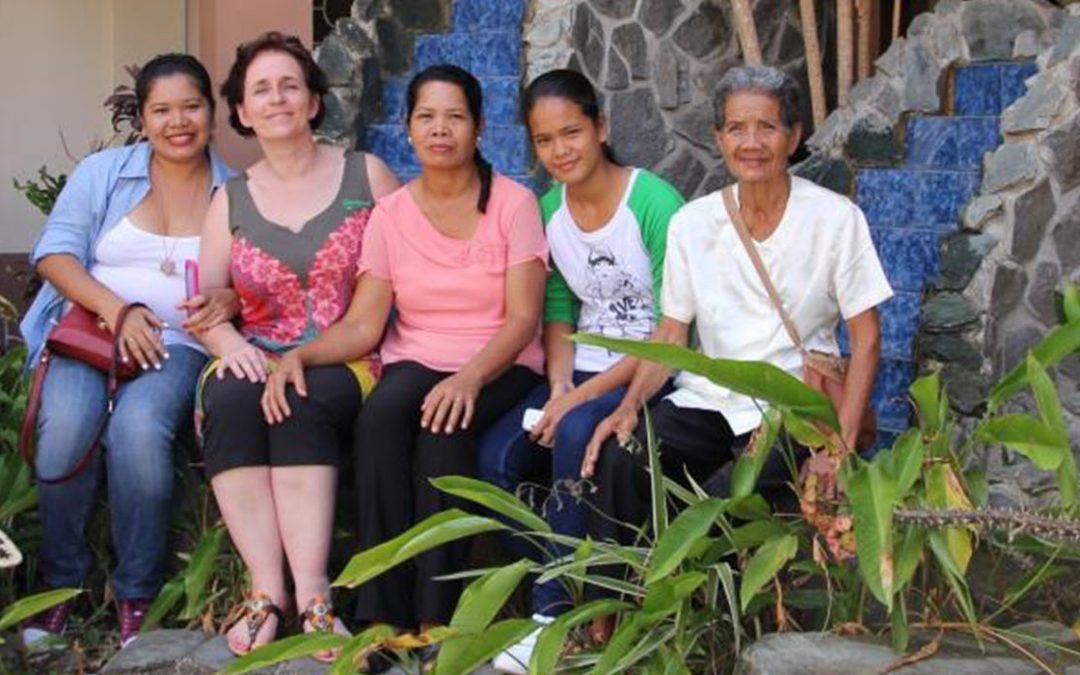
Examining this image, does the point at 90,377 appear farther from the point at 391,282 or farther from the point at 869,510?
the point at 869,510

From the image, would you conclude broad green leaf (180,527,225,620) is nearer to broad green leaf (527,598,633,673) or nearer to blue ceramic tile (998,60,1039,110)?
broad green leaf (527,598,633,673)

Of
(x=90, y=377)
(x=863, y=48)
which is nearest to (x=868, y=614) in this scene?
(x=90, y=377)

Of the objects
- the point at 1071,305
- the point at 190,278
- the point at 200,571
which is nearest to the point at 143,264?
the point at 190,278

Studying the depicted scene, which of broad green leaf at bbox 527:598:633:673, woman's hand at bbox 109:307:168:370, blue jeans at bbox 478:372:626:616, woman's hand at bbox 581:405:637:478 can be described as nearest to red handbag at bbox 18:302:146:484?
woman's hand at bbox 109:307:168:370

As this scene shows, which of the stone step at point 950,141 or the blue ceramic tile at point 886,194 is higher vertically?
the stone step at point 950,141

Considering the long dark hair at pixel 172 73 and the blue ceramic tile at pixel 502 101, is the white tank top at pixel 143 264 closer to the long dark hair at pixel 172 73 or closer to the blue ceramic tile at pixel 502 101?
the long dark hair at pixel 172 73

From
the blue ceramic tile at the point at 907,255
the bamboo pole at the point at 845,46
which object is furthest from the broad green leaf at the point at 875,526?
the bamboo pole at the point at 845,46

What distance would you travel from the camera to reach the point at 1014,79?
6.66 m

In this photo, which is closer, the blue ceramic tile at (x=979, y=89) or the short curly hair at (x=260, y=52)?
the short curly hair at (x=260, y=52)

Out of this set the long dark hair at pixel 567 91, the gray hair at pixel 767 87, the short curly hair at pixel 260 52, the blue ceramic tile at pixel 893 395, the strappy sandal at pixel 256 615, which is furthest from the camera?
the blue ceramic tile at pixel 893 395

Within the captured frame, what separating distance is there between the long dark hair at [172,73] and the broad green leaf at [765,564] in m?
2.24

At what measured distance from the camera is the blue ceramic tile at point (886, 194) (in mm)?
6797

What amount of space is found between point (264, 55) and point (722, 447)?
167 centimetres

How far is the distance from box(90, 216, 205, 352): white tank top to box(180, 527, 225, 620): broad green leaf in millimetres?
667
